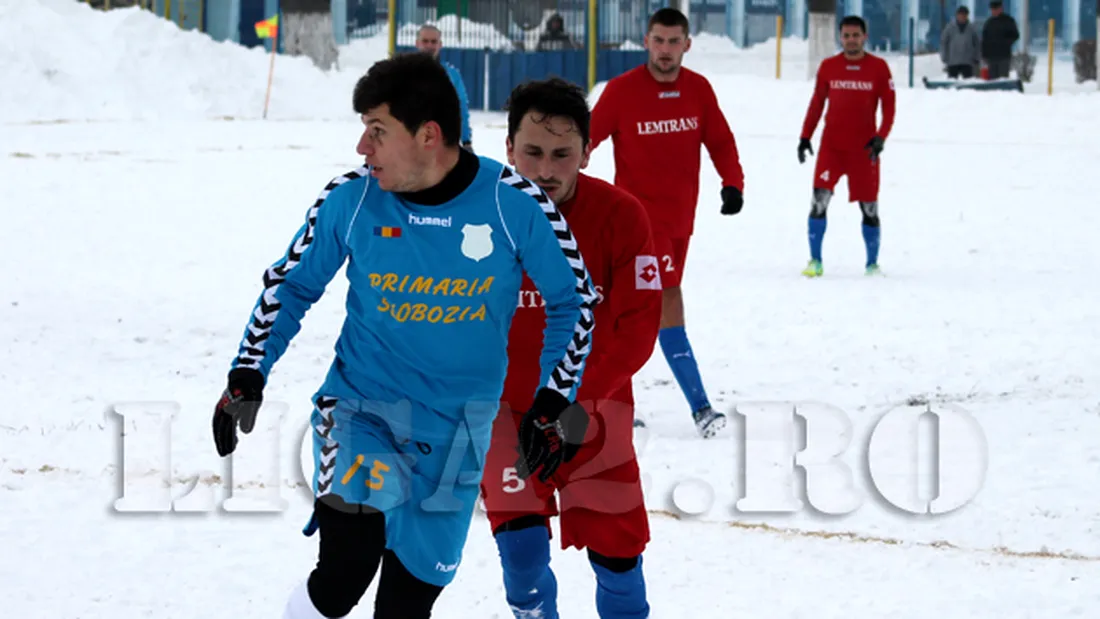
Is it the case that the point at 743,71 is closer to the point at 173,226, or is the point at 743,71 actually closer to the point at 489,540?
the point at 173,226

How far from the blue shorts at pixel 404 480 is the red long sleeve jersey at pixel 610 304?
1.75ft

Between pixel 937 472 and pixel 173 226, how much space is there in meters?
9.29

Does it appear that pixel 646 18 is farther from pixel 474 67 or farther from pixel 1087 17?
pixel 1087 17

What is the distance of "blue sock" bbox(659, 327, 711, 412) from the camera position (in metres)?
7.89

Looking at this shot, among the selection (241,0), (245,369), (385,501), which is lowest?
(385,501)

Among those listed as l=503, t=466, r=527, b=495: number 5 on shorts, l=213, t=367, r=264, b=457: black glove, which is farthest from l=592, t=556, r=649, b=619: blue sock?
l=213, t=367, r=264, b=457: black glove

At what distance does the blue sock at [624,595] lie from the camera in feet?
14.6

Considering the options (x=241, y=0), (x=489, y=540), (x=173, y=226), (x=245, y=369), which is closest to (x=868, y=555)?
(x=489, y=540)

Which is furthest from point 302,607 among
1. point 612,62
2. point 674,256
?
point 612,62

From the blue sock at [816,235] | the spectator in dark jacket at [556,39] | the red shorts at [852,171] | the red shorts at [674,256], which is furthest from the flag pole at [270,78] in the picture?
the red shorts at [674,256]

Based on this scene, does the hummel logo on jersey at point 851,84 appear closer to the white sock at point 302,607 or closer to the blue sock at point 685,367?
the blue sock at point 685,367

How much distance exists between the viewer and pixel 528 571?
14.8 feet

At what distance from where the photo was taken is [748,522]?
21.0ft

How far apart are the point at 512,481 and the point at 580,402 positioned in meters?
0.30
